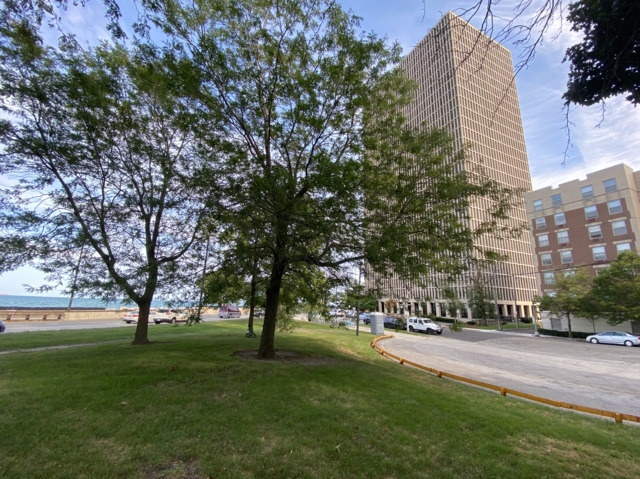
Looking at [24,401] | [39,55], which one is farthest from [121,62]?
[24,401]

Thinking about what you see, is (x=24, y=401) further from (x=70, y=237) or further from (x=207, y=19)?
(x=207, y=19)

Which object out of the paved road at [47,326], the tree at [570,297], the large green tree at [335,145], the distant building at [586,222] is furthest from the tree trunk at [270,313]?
the distant building at [586,222]

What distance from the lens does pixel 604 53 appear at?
3891 mm

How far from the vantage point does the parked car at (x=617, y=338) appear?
26211 millimetres

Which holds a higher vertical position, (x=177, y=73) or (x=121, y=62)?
(x=121, y=62)

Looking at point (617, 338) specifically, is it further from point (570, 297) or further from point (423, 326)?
point (423, 326)

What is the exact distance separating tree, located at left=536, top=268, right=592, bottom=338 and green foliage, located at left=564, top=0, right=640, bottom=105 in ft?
118

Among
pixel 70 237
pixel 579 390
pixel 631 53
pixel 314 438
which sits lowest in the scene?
pixel 579 390

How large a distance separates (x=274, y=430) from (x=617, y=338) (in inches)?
1419

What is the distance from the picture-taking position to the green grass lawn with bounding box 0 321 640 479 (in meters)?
3.96

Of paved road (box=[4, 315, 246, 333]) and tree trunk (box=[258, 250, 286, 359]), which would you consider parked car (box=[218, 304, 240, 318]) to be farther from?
Result: tree trunk (box=[258, 250, 286, 359])

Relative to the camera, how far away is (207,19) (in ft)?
30.3

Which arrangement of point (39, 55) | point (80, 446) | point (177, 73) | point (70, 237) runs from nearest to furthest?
point (80, 446) < point (177, 73) < point (39, 55) < point (70, 237)

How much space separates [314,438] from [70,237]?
10403mm
